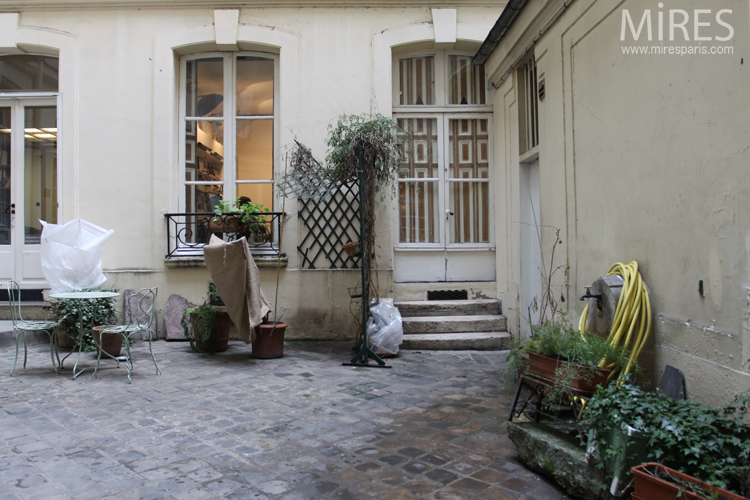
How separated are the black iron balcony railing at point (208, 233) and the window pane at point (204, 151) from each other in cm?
61

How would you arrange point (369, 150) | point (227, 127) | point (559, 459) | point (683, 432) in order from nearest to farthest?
1. point (683, 432)
2. point (559, 459)
3. point (369, 150)
4. point (227, 127)

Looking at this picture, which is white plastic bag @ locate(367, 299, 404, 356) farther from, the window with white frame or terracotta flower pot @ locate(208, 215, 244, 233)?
terracotta flower pot @ locate(208, 215, 244, 233)

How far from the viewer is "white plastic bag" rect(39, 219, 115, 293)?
5762mm

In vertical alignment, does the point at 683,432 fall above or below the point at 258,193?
below

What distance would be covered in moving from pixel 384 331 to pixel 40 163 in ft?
17.5

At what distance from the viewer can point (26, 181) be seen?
686 cm

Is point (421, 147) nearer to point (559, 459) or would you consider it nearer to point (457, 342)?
point (457, 342)

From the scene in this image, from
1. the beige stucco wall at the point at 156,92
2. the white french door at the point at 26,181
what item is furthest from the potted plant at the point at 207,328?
the white french door at the point at 26,181

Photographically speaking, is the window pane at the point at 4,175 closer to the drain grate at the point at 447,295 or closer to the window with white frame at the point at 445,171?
the window with white frame at the point at 445,171

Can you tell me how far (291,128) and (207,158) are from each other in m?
1.29

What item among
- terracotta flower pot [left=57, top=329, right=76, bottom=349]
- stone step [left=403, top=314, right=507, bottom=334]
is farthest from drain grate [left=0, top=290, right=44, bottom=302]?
stone step [left=403, top=314, right=507, bottom=334]

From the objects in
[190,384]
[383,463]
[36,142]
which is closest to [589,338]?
[383,463]

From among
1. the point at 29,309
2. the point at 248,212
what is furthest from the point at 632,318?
the point at 29,309

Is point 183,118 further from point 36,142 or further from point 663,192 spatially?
point 663,192
